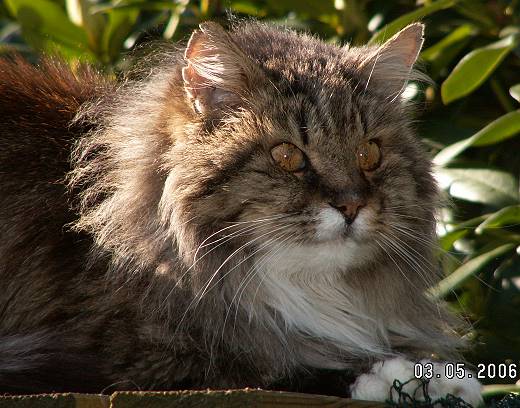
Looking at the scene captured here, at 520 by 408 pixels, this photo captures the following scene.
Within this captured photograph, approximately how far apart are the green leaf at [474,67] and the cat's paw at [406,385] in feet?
3.56

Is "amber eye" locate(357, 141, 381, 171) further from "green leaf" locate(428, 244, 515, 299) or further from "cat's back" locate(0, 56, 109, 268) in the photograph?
"cat's back" locate(0, 56, 109, 268)

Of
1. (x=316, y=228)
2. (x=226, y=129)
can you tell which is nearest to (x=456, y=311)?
(x=316, y=228)

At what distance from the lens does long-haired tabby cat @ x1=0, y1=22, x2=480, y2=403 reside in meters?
2.38

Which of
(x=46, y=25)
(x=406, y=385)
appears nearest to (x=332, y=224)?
(x=406, y=385)

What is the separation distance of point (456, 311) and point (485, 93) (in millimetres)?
1008

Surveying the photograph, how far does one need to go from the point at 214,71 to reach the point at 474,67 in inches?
40.9

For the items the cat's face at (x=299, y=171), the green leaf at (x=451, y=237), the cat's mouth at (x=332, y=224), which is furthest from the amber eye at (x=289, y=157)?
the green leaf at (x=451, y=237)

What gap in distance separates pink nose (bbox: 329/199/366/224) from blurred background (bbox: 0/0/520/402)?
601 millimetres

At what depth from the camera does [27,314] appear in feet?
8.42

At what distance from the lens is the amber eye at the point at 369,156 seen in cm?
249

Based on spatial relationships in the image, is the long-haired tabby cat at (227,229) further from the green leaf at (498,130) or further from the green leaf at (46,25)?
the green leaf at (46,25)

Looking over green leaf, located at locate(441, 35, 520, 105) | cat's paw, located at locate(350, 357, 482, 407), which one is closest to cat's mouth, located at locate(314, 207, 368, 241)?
cat's paw, located at locate(350, 357, 482, 407)

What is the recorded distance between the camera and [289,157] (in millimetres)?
2428

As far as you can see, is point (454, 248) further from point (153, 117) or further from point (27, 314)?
point (27, 314)
